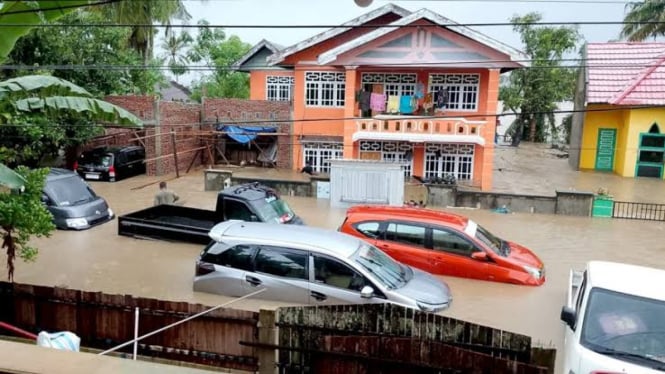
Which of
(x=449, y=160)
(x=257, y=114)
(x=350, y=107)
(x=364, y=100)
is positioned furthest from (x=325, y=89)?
(x=449, y=160)

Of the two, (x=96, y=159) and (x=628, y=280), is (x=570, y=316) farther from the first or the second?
(x=96, y=159)

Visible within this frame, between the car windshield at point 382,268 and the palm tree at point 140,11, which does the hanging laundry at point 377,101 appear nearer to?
the palm tree at point 140,11

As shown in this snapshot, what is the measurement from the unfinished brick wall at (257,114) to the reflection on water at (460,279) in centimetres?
705

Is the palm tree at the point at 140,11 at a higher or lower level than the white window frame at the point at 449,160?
Result: higher

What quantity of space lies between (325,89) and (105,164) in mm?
9847

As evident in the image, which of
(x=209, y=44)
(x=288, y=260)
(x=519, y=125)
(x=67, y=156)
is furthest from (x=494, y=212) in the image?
(x=209, y=44)

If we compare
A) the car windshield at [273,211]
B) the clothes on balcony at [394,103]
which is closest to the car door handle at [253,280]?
the car windshield at [273,211]

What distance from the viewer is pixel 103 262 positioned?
11.8 meters

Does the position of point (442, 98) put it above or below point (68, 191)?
above

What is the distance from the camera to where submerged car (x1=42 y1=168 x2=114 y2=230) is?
1404 centimetres

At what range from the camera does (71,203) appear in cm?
1438

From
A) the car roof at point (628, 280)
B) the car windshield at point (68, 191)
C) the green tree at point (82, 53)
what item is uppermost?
the green tree at point (82, 53)

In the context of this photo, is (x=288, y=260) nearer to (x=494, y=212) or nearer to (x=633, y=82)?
(x=494, y=212)

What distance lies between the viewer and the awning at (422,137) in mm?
21625
